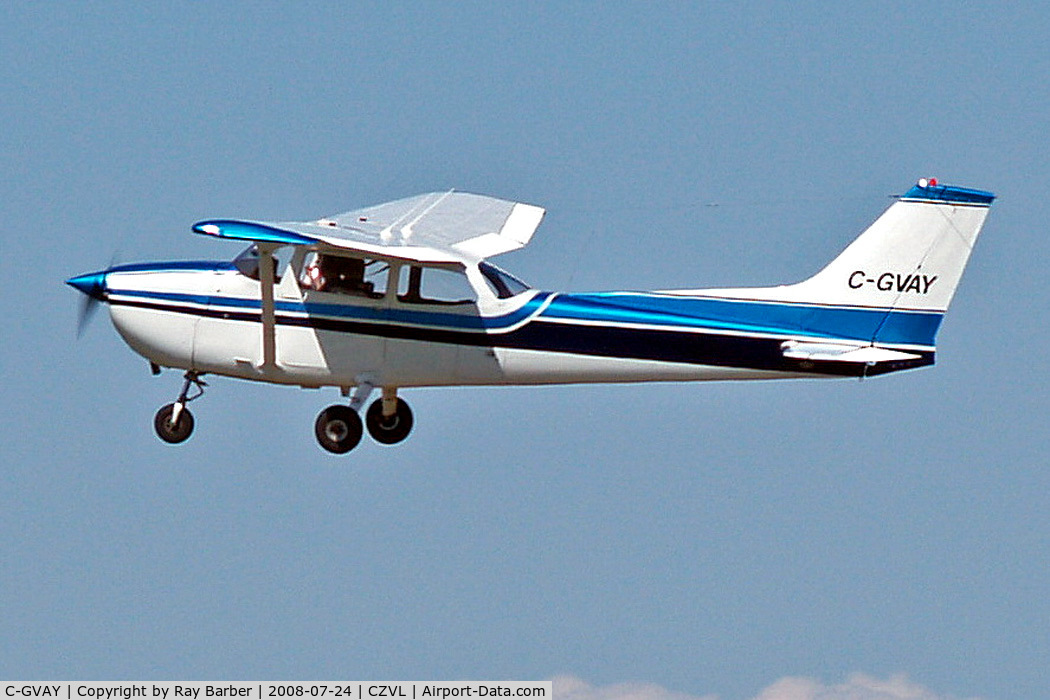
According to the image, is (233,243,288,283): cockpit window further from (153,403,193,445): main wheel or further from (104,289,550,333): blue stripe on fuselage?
(153,403,193,445): main wheel

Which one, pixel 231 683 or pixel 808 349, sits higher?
pixel 808 349

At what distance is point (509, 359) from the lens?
1110 inches

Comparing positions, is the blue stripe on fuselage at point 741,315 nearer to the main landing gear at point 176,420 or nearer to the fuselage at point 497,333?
the fuselage at point 497,333

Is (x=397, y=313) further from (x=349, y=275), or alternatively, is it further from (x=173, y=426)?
(x=173, y=426)

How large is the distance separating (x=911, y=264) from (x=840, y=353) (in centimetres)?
108

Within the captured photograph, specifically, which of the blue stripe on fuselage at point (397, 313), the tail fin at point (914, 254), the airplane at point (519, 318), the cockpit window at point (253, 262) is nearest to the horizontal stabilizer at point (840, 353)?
the airplane at point (519, 318)

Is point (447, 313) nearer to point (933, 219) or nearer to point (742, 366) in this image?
point (742, 366)

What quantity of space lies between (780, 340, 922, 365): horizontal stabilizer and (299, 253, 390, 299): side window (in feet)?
12.0

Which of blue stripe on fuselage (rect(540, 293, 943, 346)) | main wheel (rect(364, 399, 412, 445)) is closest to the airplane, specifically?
blue stripe on fuselage (rect(540, 293, 943, 346))

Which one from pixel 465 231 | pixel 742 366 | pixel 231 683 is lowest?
pixel 231 683

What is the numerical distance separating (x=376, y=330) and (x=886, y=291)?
4.59 meters

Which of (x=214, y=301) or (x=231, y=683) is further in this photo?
(x=214, y=301)

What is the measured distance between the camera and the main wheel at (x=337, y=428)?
1125 inches

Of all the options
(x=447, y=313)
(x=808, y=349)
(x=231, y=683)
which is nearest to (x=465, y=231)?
(x=447, y=313)
